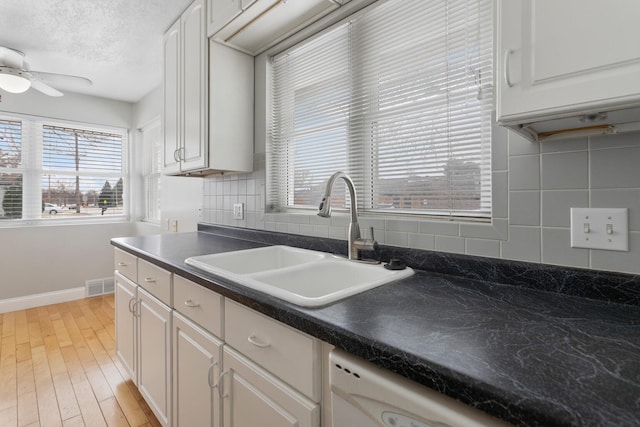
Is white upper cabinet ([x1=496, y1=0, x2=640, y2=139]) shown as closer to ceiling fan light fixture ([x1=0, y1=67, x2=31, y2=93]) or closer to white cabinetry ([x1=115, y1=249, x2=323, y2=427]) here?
white cabinetry ([x1=115, y1=249, x2=323, y2=427])

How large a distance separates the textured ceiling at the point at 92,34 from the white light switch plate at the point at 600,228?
2457 millimetres

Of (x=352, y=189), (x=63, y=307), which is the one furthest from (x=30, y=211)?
(x=352, y=189)

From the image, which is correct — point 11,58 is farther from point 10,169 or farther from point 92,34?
point 10,169

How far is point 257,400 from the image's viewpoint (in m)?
0.97

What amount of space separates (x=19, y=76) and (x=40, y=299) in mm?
2331

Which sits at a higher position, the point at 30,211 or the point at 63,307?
the point at 30,211

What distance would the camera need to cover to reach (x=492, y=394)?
48 centimetres

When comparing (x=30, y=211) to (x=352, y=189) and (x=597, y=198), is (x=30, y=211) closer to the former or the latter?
(x=352, y=189)

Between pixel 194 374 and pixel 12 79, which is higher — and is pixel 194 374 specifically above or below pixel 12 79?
below

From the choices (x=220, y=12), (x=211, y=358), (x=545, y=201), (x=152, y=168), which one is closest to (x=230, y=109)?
(x=220, y=12)

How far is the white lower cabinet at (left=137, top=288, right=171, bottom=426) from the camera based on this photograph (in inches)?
58.1

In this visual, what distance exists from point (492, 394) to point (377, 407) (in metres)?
0.24

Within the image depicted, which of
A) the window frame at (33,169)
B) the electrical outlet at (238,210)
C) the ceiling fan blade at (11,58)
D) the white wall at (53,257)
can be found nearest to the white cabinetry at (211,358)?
the electrical outlet at (238,210)

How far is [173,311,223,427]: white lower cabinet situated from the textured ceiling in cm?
208
